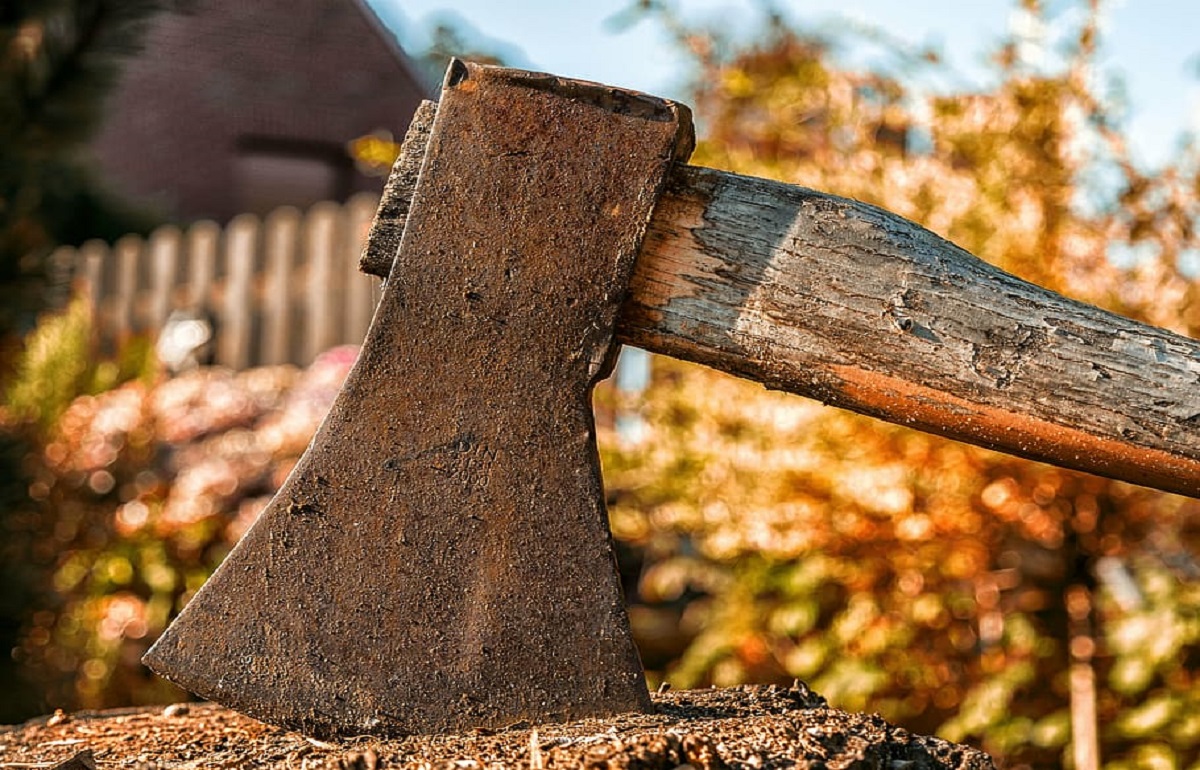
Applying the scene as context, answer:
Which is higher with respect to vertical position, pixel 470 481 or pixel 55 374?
pixel 470 481

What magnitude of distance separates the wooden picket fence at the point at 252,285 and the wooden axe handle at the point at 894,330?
5.44m

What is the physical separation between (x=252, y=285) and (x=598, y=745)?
22.8 ft

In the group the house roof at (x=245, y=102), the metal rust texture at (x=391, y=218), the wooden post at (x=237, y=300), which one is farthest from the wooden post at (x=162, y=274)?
the metal rust texture at (x=391, y=218)

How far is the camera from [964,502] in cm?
288

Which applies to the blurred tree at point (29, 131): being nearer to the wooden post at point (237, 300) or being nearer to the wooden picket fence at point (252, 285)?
the wooden picket fence at point (252, 285)

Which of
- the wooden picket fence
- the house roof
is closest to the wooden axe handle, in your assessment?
the house roof

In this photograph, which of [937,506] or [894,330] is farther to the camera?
[937,506]

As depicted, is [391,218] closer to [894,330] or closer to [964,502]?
[894,330]

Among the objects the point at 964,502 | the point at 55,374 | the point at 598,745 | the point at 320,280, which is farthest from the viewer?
the point at 320,280

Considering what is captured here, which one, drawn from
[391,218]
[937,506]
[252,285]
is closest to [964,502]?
[937,506]

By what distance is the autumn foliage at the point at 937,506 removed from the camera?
9.31 feet

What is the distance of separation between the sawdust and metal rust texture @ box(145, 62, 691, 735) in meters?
0.05

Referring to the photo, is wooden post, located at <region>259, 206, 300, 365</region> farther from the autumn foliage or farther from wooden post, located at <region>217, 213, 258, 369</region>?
the autumn foliage

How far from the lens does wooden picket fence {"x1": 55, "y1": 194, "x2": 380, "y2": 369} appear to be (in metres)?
7.07
